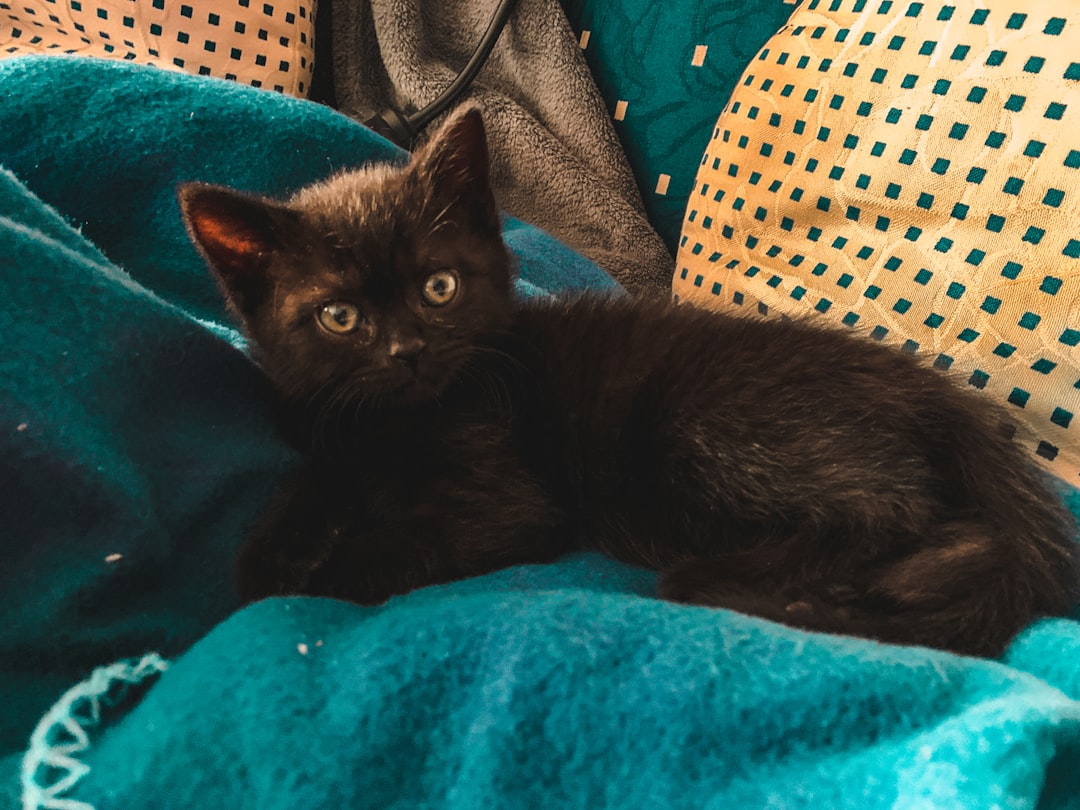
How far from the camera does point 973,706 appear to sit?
0.46m

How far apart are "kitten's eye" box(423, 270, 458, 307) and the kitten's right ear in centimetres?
17

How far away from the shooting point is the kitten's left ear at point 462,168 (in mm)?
896

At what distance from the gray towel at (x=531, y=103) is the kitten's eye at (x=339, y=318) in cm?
80

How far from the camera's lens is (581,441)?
90cm

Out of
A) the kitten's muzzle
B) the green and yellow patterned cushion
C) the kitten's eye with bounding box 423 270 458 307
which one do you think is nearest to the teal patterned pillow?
the green and yellow patterned cushion

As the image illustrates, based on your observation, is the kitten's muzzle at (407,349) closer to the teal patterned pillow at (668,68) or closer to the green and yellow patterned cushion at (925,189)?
the green and yellow patterned cushion at (925,189)

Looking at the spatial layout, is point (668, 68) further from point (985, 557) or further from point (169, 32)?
point (985, 557)

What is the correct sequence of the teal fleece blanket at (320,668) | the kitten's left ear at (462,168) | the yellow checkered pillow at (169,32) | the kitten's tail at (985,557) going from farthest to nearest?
the yellow checkered pillow at (169,32) < the kitten's left ear at (462,168) < the kitten's tail at (985,557) < the teal fleece blanket at (320,668)

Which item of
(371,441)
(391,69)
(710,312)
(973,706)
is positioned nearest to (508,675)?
(973,706)

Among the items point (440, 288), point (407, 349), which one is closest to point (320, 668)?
point (407, 349)

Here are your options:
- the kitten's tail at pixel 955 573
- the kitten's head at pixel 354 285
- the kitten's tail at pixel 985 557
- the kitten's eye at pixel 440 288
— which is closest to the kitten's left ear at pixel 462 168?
the kitten's head at pixel 354 285

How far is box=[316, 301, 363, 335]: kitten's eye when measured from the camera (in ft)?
2.71

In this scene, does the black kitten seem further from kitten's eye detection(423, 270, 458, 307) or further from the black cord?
the black cord

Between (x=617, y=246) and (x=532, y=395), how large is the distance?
0.69m
